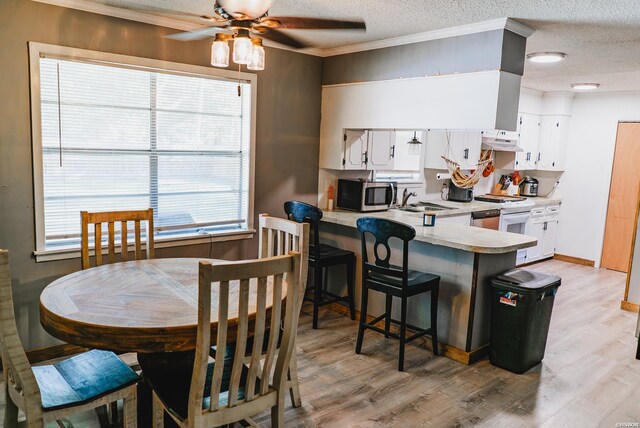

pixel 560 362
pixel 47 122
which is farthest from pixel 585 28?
pixel 47 122

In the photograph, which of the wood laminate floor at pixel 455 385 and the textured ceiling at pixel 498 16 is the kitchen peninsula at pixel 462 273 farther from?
the textured ceiling at pixel 498 16

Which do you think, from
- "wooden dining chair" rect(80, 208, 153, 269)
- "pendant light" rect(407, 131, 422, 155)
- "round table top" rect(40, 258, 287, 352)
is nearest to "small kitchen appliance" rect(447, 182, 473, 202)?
"pendant light" rect(407, 131, 422, 155)

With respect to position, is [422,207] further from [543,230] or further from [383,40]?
[543,230]

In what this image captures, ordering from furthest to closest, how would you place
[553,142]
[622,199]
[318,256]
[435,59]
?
[553,142] → [622,199] → [318,256] → [435,59]

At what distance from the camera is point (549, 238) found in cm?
686

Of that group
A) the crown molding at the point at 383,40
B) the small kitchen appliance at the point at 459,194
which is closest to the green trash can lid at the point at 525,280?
the crown molding at the point at 383,40

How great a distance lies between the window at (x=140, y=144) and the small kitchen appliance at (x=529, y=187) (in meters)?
4.76

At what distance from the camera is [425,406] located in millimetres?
2822

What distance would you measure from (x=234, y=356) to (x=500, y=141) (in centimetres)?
523

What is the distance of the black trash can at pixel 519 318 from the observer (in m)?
3.22

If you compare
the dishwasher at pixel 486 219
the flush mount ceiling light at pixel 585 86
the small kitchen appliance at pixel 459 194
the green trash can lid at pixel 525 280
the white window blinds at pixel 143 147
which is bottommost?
the green trash can lid at pixel 525 280

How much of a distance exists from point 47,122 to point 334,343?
2.59 meters

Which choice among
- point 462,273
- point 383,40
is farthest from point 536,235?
point 383,40

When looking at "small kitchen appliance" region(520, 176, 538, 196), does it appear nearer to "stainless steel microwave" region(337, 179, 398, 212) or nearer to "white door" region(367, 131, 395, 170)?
"white door" region(367, 131, 395, 170)
